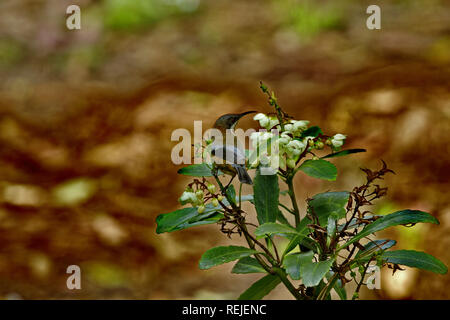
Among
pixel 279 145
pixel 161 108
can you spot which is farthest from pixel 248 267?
pixel 161 108

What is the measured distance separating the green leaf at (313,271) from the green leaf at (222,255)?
12 cm

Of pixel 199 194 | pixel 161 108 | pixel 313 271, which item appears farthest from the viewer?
pixel 161 108

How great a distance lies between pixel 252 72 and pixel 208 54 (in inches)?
5.9

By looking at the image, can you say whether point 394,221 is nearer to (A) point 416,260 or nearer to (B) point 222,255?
(A) point 416,260

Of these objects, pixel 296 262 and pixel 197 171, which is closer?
pixel 296 262

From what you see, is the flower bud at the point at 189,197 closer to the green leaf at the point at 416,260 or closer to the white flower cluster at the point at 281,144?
the white flower cluster at the point at 281,144

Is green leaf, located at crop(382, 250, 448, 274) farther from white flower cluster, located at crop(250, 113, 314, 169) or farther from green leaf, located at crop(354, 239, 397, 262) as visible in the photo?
white flower cluster, located at crop(250, 113, 314, 169)

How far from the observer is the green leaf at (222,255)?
93 cm

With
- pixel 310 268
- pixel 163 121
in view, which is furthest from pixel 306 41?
pixel 310 268

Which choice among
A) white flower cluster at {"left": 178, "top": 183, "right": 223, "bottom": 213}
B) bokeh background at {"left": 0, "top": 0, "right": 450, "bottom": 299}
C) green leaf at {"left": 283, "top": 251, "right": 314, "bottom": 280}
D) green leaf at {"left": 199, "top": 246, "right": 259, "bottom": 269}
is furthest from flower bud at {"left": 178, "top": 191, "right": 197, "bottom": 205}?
bokeh background at {"left": 0, "top": 0, "right": 450, "bottom": 299}

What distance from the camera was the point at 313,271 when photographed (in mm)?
857

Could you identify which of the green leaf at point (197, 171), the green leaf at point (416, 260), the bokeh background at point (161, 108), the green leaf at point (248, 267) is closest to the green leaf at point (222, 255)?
the green leaf at point (248, 267)

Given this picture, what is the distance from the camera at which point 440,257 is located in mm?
1374

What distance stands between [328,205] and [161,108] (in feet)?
2.28
